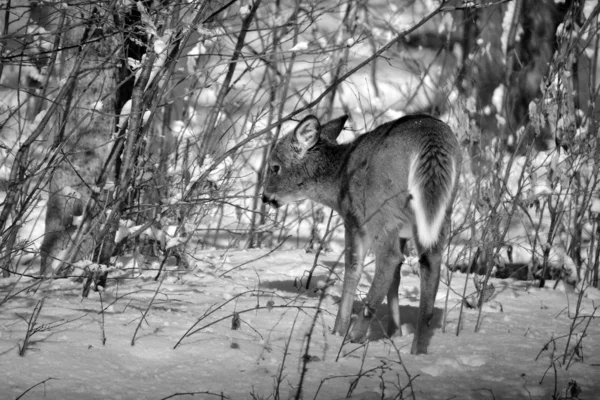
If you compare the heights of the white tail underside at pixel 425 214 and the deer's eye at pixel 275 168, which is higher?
the deer's eye at pixel 275 168

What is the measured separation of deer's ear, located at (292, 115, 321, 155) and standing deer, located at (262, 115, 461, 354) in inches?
11.6

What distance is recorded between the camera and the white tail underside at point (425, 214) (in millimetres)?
4059

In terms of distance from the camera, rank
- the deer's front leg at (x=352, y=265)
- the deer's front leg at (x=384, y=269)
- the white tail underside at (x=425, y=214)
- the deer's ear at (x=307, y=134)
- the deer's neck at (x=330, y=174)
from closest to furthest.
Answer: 1. the white tail underside at (x=425, y=214)
2. the deer's front leg at (x=384, y=269)
3. the deer's front leg at (x=352, y=265)
4. the deer's neck at (x=330, y=174)
5. the deer's ear at (x=307, y=134)

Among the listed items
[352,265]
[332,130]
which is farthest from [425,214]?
A: [332,130]

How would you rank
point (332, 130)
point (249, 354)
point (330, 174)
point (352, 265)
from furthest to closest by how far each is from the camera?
point (332, 130), point (330, 174), point (352, 265), point (249, 354)

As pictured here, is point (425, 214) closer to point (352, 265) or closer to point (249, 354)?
point (352, 265)

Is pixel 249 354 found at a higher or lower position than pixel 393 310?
lower

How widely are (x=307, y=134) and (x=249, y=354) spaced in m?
2.25

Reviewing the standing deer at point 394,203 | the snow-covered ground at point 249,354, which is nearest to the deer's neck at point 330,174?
the standing deer at point 394,203

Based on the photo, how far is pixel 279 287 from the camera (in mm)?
5848

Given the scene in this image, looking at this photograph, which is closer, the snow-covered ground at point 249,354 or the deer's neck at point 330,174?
the snow-covered ground at point 249,354

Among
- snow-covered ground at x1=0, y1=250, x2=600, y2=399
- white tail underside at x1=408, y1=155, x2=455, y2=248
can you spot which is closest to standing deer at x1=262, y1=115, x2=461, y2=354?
white tail underside at x1=408, y1=155, x2=455, y2=248

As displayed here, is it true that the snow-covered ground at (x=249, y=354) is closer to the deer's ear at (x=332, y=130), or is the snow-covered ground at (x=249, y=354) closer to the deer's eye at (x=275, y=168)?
the deer's eye at (x=275, y=168)

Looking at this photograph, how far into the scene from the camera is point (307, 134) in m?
5.46
